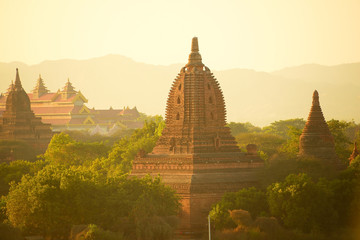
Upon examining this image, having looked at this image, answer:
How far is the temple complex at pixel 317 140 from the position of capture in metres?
62.1

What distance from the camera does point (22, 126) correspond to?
10781 centimetres

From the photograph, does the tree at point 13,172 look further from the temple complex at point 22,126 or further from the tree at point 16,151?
the temple complex at point 22,126

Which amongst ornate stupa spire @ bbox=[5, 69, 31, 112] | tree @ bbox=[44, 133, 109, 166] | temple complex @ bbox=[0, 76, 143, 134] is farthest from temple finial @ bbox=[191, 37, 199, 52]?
temple complex @ bbox=[0, 76, 143, 134]

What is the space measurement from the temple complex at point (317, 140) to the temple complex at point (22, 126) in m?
49.8

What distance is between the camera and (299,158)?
194ft

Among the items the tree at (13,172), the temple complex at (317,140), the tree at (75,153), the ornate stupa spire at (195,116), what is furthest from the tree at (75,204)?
the tree at (75,153)

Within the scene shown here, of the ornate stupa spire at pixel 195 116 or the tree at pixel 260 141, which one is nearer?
the ornate stupa spire at pixel 195 116

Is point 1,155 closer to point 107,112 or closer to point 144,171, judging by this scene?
point 144,171

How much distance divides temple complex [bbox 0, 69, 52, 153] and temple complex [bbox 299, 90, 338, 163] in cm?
4982

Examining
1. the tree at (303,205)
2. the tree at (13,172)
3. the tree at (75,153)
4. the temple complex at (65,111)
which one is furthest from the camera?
the temple complex at (65,111)

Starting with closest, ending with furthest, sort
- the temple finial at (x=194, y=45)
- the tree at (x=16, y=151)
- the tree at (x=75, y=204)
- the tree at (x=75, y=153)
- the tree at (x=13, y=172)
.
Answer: the tree at (x=75, y=204)
the temple finial at (x=194, y=45)
the tree at (x=13, y=172)
the tree at (x=75, y=153)
the tree at (x=16, y=151)

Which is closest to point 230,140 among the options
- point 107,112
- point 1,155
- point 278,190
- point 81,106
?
point 278,190

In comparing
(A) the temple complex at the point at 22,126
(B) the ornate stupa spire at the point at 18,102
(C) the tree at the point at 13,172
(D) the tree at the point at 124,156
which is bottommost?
(C) the tree at the point at 13,172

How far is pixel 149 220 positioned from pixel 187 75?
15.9m
